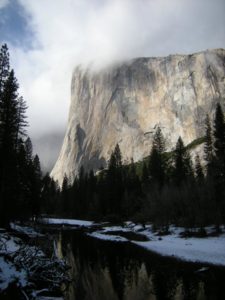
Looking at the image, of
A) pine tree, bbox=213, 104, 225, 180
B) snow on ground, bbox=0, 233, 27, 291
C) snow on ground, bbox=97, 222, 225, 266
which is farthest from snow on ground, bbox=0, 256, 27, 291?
pine tree, bbox=213, 104, 225, 180

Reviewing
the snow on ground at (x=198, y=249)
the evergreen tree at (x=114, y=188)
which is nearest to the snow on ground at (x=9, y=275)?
the snow on ground at (x=198, y=249)

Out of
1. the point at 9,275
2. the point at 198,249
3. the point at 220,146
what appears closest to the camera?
the point at 9,275

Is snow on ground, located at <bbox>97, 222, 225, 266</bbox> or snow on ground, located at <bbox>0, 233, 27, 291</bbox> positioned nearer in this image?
snow on ground, located at <bbox>0, 233, 27, 291</bbox>

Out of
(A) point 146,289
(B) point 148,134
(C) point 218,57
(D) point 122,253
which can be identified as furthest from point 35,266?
(C) point 218,57

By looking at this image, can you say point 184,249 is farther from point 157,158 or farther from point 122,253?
point 157,158

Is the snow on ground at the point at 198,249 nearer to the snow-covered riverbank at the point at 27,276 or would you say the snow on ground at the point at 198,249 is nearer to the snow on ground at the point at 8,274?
the snow-covered riverbank at the point at 27,276

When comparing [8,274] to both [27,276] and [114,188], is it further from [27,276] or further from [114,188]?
[114,188]

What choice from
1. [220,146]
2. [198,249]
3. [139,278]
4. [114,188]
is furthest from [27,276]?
[114,188]

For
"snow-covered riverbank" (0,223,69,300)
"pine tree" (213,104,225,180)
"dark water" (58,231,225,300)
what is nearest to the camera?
"snow-covered riverbank" (0,223,69,300)

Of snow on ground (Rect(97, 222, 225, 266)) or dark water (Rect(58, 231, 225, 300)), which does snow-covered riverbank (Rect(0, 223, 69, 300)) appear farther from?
snow on ground (Rect(97, 222, 225, 266))
